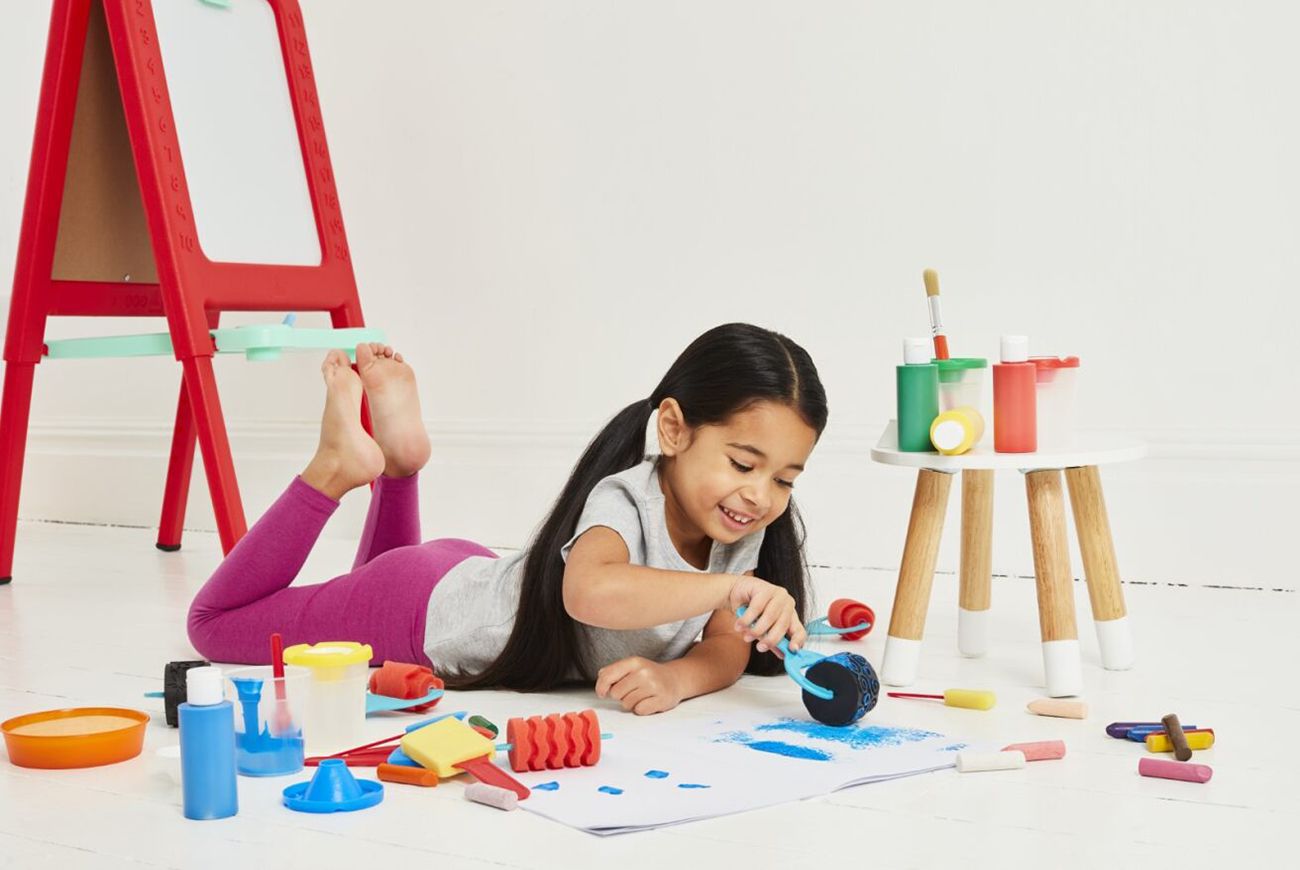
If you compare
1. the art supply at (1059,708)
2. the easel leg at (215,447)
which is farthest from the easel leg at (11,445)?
the art supply at (1059,708)

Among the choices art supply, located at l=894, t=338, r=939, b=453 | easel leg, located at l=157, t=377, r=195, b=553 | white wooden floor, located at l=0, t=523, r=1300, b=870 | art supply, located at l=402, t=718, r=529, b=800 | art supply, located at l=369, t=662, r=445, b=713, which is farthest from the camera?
easel leg, located at l=157, t=377, r=195, b=553

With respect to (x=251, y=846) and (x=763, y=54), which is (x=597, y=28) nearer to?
(x=763, y=54)

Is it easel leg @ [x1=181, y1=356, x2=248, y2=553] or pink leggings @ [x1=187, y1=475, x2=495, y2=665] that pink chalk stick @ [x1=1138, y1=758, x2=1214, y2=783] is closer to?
pink leggings @ [x1=187, y1=475, x2=495, y2=665]

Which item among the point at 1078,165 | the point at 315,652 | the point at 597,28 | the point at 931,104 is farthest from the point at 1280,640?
the point at 597,28

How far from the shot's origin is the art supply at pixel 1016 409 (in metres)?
1.42

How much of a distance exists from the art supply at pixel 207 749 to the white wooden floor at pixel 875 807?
14mm

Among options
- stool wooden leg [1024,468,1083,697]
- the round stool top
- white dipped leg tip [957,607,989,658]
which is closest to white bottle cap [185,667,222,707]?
the round stool top

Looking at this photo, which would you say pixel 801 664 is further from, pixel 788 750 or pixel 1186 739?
pixel 1186 739

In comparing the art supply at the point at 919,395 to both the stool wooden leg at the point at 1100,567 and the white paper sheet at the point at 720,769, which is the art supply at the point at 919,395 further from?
the white paper sheet at the point at 720,769

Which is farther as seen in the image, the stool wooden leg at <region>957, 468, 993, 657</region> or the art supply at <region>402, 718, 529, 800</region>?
the stool wooden leg at <region>957, 468, 993, 657</region>

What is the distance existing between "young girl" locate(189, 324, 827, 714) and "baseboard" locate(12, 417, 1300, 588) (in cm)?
73

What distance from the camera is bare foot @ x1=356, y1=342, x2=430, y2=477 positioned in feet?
5.70

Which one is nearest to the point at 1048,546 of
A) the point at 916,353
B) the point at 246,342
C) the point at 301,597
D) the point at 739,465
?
the point at 916,353

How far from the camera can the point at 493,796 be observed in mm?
1049
